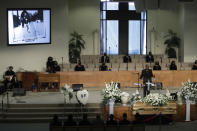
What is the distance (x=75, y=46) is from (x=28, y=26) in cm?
595

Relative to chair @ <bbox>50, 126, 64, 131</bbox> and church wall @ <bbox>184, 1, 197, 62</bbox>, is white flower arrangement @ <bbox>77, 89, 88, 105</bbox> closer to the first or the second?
chair @ <bbox>50, 126, 64, 131</bbox>

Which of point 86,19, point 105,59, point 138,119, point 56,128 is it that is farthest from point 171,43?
point 56,128

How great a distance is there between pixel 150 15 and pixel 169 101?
14793 millimetres

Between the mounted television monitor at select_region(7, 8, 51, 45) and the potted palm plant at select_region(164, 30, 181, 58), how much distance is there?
9.42 m

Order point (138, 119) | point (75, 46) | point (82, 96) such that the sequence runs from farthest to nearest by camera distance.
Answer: point (75, 46)
point (82, 96)
point (138, 119)

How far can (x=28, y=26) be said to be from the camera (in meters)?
23.2

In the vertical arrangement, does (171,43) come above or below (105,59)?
above

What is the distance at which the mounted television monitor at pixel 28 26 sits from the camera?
22.8 meters

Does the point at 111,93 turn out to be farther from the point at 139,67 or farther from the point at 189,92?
the point at 139,67

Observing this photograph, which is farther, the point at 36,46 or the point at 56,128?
the point at 36,46

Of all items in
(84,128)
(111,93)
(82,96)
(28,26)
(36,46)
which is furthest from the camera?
(36,46)

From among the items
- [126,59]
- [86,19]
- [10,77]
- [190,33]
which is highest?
[86,19]

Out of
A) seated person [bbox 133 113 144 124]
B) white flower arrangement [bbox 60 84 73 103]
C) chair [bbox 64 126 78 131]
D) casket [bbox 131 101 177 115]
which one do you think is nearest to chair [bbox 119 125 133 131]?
seated person [bbox 133 113 144 124]

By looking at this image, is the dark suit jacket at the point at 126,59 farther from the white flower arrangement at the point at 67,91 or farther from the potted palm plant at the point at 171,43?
the white flower arrangement at the point at 67,91
